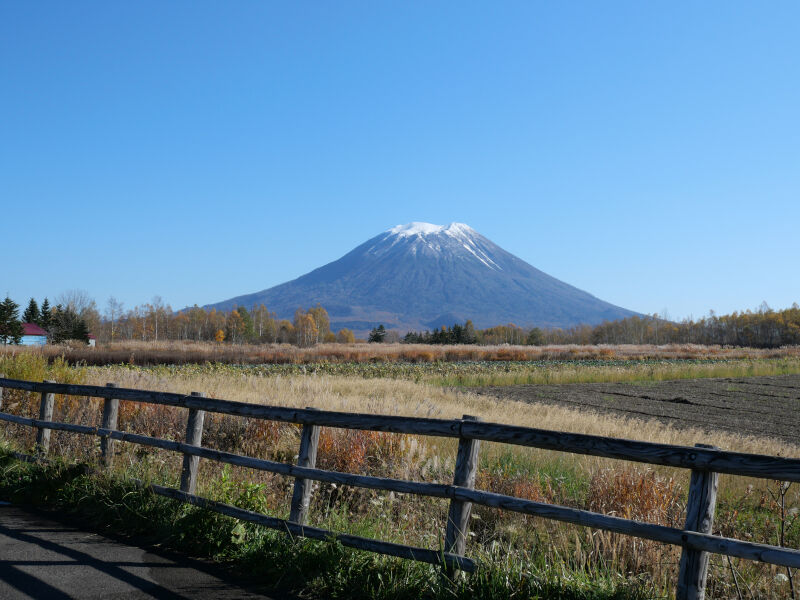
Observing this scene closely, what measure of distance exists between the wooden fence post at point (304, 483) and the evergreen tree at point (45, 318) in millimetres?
94925

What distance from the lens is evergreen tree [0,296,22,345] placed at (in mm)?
72688

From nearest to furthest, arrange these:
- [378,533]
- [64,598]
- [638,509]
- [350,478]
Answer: [64,598], [350,478], [378,533], [638,509]

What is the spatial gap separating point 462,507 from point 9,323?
81.8 meters

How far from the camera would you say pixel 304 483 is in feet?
19.5

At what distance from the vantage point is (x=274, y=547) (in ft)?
18.9

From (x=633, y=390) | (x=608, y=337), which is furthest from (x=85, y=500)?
(x=608, y=337)

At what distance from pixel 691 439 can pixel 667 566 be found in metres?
11.0

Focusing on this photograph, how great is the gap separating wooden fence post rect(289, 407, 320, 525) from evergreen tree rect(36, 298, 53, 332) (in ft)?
311

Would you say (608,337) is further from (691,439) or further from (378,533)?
(378,533)

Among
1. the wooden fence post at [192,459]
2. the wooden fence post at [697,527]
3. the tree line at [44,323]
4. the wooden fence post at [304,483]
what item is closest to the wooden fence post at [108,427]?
the wooden fence post at [192,459]

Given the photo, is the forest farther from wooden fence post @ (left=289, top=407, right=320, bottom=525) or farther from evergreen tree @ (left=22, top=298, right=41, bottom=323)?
wooden fence post @ (left=289, top=407, right=320, bottom=525)

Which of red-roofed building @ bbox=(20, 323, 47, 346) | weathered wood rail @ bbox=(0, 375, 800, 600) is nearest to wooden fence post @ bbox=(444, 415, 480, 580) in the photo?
weathered wood rail @ bbox=(0, 375, 800, 600)

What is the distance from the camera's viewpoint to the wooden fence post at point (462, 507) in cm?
499

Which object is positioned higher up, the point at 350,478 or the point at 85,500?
the point at 350,478
